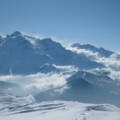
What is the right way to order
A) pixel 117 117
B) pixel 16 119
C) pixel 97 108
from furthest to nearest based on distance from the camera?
pixel 97 108 < pixel 16 119 < pixel 117 117

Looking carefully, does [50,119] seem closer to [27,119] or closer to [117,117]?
[27,119]

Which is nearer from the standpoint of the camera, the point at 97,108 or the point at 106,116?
the point at 106,116

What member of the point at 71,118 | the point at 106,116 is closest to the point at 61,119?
the point at 71,118

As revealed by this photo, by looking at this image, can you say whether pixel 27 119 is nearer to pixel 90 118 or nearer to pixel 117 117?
pixel 90 118

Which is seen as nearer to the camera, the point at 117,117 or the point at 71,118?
the point at 117,117

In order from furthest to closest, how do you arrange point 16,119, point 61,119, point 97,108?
point 97,108
point 16,119
point 61,119

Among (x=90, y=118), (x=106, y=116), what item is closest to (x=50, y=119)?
(x=90, y=118)

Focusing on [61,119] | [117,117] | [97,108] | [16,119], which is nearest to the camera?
[117,117]

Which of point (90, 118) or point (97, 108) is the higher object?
point (97, 108)

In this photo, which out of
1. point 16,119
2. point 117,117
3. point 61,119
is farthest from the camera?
point 16,119
